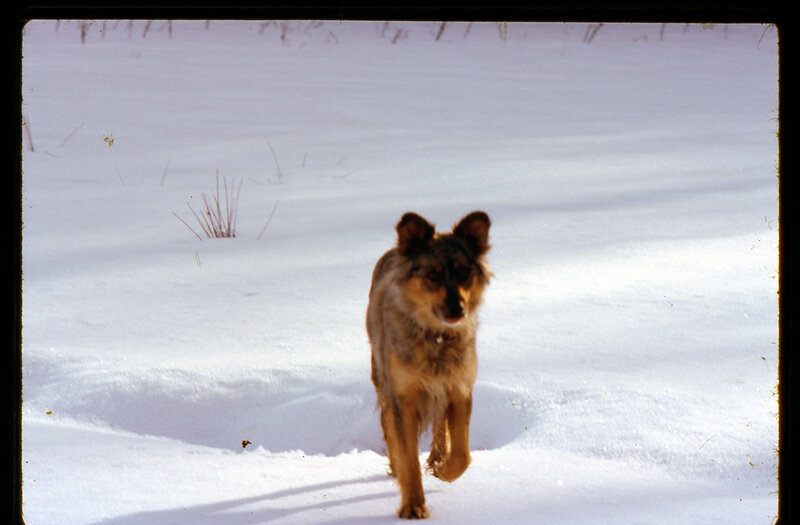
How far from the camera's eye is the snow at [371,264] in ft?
12.1

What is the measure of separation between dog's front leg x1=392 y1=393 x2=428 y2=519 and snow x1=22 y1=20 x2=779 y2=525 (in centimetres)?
12

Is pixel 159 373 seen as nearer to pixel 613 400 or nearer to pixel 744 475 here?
pixel 613 400

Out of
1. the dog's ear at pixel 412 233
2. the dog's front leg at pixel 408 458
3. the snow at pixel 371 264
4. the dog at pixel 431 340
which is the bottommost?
the snow at pixel 371 264

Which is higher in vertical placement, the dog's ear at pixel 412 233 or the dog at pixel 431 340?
the dog's ear at pixel 412 233

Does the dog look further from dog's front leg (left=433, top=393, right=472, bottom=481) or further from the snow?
the snow

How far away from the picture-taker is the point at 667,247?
6648 mm

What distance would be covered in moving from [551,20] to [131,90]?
369 inches

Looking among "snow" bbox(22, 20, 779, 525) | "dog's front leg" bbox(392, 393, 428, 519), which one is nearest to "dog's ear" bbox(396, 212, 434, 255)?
"dog's front leg" bbox(392, 393, 428, 519)

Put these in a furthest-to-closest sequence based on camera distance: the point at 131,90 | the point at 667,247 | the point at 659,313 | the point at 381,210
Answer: the point at 131,90 → the point at 381,210 → the point at 667,247 → the point at 659,313

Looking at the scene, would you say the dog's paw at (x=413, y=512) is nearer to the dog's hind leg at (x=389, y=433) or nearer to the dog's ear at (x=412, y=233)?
the dog's hind leg at (x=389, y=433)

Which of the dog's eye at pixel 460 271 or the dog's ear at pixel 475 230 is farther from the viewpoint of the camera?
the dog's ear at pixel 475 230

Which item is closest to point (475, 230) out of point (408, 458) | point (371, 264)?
point (408, 458)

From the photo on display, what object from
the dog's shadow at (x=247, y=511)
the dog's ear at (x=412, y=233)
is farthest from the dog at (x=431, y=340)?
the dog's shadow at (x=247, y=511)
